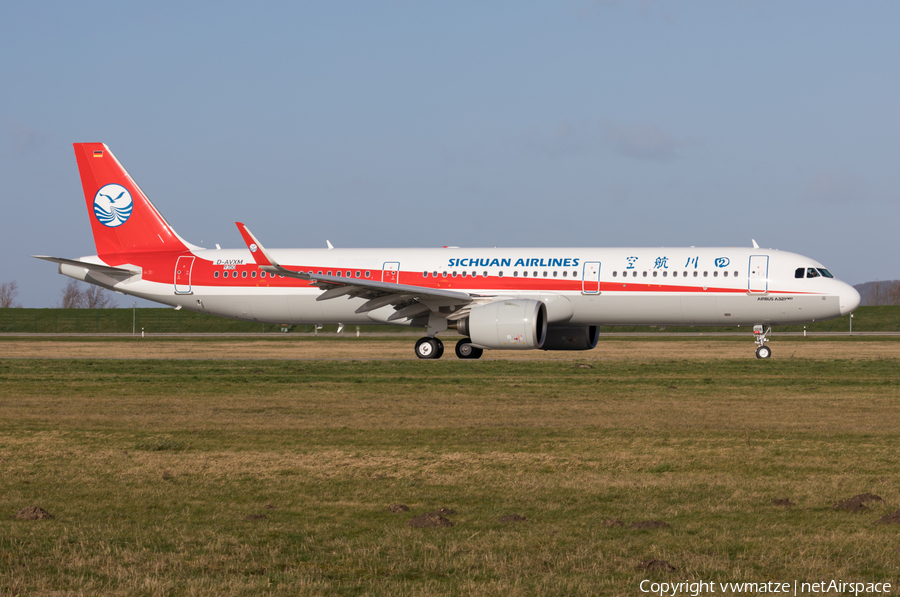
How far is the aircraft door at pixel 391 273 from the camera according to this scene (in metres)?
36.6

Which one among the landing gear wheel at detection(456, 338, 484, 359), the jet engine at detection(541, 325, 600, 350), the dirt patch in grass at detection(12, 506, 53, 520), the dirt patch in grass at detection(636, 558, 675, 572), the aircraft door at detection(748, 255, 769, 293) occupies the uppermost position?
the aircraft door at detection(748, 255, 769, 293)

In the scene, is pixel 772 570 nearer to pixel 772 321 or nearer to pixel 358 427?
pixel 358 427

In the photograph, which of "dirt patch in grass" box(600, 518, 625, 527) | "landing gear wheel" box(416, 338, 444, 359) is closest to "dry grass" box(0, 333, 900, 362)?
"landing gear wheel" box(416, 338, 444, 359)

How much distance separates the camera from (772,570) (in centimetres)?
749

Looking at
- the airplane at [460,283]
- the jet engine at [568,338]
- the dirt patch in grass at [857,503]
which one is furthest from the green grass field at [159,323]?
the dirt patch in grass at [857,503]

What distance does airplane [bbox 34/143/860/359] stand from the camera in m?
33.5

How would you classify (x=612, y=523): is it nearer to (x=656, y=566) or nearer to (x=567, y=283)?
(x=656, y=566)

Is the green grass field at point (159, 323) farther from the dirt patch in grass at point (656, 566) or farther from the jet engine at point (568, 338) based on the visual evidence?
the dirt patch in grass at point (656, 566)

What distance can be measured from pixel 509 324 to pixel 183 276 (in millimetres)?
14503

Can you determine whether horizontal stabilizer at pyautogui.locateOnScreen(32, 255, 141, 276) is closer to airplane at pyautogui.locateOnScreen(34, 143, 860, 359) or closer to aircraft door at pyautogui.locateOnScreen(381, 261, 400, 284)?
airplane at pyautogui.locateOnScreen(34, 143, 860, 359)

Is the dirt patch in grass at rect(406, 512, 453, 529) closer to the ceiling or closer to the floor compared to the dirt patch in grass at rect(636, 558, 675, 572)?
closer to the floor

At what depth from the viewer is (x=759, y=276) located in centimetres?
3353

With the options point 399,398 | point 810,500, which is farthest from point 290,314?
point 810,500

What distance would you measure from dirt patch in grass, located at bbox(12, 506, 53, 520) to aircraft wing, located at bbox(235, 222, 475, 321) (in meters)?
23.0
